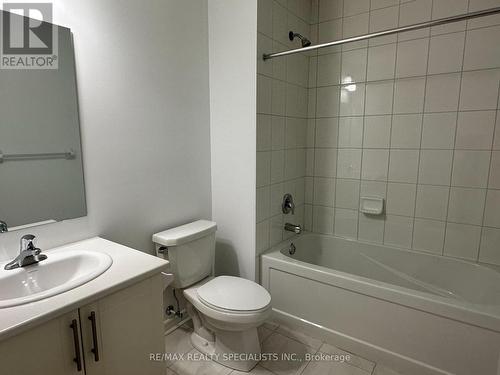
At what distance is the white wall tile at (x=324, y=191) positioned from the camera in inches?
100

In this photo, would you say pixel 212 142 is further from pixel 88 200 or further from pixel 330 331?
pixel 330 331

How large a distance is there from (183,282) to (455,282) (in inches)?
72.4

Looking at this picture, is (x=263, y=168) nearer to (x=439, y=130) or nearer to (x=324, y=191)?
(x=324, y=191)

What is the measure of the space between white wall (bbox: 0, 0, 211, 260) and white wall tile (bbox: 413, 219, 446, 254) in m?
1.60

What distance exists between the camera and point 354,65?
7.54 feet

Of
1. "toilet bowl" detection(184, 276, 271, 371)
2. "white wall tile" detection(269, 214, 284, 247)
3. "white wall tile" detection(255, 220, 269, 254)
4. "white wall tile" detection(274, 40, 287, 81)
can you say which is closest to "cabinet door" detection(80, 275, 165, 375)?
"toilet bowl" detection(184, 276, 271, 371)

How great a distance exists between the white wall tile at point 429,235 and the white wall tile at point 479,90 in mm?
800

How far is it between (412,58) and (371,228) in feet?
4.15

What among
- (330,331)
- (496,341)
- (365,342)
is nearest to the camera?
(496,341)

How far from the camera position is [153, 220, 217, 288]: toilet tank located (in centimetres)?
178

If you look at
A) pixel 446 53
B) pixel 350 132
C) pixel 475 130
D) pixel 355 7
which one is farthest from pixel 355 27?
pixel 475 130

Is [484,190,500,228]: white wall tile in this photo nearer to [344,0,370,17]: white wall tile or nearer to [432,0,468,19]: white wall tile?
[432,0,468,19]: white wall tile

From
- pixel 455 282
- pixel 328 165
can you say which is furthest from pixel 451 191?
pixel 328 165

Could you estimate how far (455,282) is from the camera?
2076 millimetres
